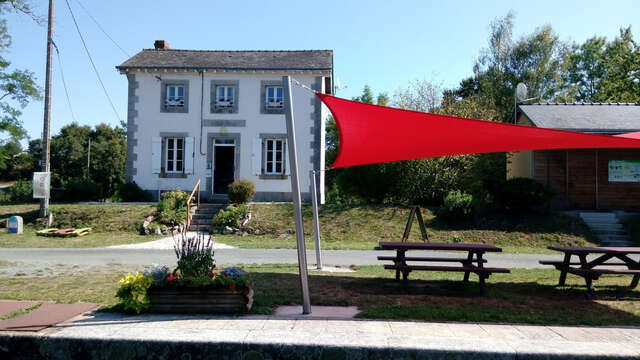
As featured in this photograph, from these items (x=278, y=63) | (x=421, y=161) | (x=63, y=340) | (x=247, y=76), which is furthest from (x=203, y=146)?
(x=63, y=340)

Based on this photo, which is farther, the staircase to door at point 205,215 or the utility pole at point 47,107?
the utility pole at point 47,107

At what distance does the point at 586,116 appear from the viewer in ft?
49.9

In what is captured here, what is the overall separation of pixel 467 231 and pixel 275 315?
9450 millimetres

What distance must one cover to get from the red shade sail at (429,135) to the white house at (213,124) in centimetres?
1122

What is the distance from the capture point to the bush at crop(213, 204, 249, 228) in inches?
529

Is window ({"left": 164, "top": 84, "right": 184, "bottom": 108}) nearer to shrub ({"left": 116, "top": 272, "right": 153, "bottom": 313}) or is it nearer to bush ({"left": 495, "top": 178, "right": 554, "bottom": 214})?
bush ({"left": 495, "top": 178, "right": 554, "bottom": 214})

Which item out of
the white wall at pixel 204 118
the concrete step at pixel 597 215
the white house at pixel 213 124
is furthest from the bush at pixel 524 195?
the white wall at pixel 204 118

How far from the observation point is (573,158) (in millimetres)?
14500

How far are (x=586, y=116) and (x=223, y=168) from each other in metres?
13.0

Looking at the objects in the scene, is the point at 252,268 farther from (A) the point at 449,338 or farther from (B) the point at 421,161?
(B) the point at 421,161

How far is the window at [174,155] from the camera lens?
56.7 feet

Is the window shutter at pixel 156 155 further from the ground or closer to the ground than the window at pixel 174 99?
closer to the ground

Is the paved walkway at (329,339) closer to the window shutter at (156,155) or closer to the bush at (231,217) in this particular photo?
the bush at (231,217)

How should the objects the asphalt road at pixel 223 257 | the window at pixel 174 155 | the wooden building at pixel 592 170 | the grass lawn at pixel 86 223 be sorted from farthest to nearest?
1. the window at pixel 174 155
2. the wooden building at pixel 592 170
3. the grass lawn at pixel 86 223
4. the asphalt road at pixel 223 257
